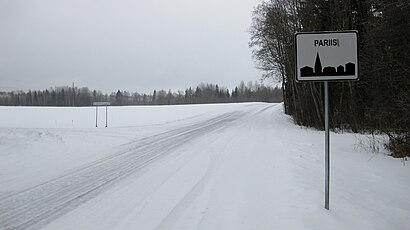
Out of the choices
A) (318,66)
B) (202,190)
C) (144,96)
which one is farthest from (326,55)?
(144,96)

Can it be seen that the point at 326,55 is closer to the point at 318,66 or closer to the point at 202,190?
the point at 318,66

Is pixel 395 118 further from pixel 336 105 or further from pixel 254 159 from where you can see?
pixel 336 105

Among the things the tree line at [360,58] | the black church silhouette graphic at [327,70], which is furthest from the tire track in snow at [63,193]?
the tree line at [360,58]

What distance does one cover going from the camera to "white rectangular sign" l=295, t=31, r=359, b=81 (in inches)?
234

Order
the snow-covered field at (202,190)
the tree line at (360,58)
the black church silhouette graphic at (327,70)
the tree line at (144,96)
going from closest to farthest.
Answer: the snow-covered field at (202,190)
the black church silhouette graphic at (327,70)
the tree line at (360,58)
the tree line at (144,96)

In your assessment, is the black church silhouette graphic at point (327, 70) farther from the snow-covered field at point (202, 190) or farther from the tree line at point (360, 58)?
the tree line at point (360, 58)

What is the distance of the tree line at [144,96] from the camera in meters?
134

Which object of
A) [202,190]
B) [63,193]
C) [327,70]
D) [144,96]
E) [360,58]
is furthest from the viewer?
[144,96]

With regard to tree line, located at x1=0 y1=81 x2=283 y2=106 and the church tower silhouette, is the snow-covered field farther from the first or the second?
tree line, located at x1=0 y1=81 x2=283 y2=106

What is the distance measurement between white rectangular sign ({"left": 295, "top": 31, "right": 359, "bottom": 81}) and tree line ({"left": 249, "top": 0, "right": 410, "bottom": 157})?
5.41 metres

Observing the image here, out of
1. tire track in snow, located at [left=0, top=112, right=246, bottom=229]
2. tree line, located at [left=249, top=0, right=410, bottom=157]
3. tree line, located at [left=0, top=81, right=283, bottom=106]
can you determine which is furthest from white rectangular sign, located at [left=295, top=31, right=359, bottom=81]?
tree line, located at [left=0, top=81, right=283, bottom=106]

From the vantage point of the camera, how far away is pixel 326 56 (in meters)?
6.00

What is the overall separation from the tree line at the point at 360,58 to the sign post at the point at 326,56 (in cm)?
541

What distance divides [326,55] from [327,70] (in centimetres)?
24
